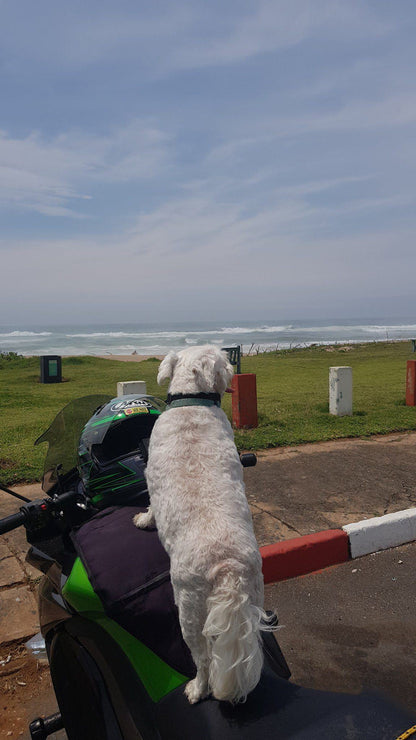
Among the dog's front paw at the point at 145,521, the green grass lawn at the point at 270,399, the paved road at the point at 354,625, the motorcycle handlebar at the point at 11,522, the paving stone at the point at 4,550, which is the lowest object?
the paved road at the point at 354,625

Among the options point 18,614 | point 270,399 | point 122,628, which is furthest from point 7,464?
point 270,399

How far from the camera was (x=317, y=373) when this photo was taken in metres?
16.3

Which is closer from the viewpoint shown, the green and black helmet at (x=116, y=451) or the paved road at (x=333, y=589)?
the green and black helmet at (x=116, y=451)

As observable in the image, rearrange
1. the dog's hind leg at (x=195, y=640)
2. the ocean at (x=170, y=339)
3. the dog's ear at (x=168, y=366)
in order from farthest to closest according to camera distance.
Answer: the ocean at (x=170, y=339) < the dog's ear at (x=168, y=366) < the dog's hind leg at (x=195, y=640)

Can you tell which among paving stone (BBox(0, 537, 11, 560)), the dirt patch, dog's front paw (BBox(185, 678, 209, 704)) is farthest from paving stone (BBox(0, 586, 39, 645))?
the dirt patch

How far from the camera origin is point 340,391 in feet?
29.3

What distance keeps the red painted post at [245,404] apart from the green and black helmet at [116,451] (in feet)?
19.0

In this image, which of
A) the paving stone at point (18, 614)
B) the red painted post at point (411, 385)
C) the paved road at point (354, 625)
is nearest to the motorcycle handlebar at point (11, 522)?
the paving stone at point (18, 614)

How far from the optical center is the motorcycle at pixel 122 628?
1.28 metres

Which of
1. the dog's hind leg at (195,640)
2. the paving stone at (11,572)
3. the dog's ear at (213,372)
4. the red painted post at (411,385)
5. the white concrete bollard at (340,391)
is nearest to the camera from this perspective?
the dog's hind leg at (195,640)

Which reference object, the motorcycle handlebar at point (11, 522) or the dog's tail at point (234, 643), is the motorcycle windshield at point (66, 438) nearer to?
the motorcycle handlebar at point (11, 522)

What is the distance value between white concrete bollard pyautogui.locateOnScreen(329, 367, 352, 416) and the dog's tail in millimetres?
7712

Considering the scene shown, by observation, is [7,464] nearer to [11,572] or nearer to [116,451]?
[11,572]

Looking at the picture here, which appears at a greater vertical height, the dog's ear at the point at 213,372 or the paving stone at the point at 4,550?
the dog's ear at the point at 213,372
